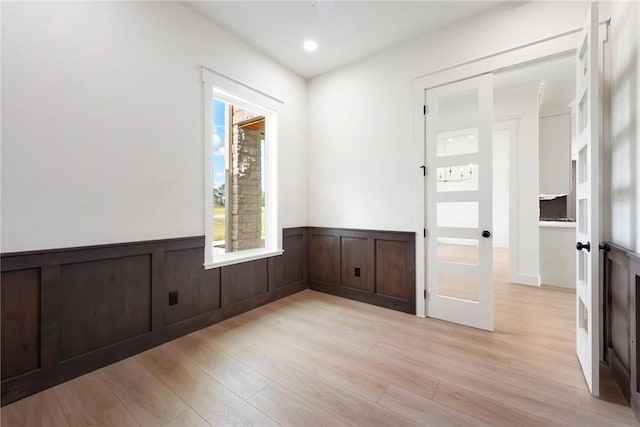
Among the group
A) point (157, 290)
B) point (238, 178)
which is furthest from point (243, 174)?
point (157, 290)

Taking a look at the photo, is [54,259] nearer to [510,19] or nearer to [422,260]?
[422,260]

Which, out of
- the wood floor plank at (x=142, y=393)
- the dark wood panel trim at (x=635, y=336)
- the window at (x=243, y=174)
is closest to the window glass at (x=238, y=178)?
the window at (x=243, y=174)

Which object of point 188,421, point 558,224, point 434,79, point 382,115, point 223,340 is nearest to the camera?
point 188,421

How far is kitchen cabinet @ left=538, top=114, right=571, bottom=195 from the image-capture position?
4.61m

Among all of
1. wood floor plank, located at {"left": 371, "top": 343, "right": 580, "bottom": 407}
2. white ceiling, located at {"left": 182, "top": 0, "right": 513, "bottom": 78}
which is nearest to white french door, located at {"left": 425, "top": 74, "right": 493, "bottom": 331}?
white ceiling, located at {"left": 182, "top": 0, "right": 513, "bottom": 78}

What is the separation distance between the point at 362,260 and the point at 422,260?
769 mm

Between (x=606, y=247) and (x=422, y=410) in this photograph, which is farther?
(x=606, y=247)

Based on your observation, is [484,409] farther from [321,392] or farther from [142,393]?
[142,393]

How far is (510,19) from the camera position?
8.16 feet

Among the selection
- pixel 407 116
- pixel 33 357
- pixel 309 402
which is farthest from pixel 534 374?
pixel 33 357

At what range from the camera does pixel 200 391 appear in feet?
5.79

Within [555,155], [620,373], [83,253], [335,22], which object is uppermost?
[335,22]

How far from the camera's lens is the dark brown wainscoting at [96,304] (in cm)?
171

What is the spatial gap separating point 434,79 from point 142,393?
3.79m
